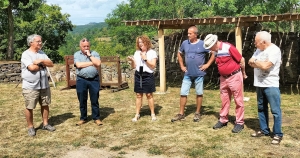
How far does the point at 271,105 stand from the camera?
426 centimetres

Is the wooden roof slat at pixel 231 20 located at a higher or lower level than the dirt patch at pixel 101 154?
higher

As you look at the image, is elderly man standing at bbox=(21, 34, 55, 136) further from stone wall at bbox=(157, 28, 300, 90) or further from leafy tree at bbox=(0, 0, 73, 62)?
leafy tree at bbox=(0, 0, 73, 62)

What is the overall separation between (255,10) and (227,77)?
27944 mm

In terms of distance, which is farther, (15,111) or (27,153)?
(15,111)

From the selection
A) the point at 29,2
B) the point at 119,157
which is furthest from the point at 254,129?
the point at 29,2

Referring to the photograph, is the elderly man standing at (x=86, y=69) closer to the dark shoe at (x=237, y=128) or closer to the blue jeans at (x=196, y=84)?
the blue jeans at (x=196, y=84)

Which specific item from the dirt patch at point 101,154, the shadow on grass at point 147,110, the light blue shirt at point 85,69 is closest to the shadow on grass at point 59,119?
the light blue shirt at point 85,69

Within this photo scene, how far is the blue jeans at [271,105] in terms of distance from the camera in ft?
13.8

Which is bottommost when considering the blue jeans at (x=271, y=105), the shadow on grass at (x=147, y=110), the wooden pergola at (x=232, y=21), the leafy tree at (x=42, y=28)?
the shadow on grass at (x=147, y=110)

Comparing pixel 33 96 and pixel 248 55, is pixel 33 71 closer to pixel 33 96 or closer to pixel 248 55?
pixel 33 96

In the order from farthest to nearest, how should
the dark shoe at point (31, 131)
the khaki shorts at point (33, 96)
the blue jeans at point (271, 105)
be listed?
the dark shoe at point (31, 131) → the khaki shorts at point (33, 96) → the blue jeans at point (271, 105)

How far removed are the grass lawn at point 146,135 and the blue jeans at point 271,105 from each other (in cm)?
22

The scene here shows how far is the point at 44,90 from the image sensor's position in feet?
16.9

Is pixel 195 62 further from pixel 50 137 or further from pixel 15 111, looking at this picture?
pixel 15 111
